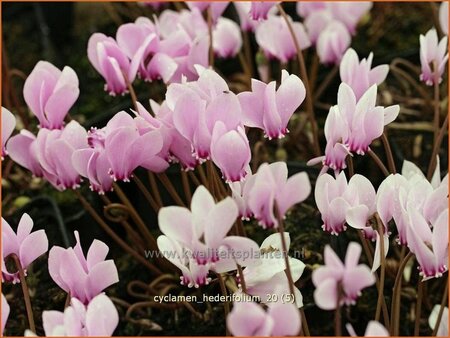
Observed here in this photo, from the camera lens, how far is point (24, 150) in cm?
127

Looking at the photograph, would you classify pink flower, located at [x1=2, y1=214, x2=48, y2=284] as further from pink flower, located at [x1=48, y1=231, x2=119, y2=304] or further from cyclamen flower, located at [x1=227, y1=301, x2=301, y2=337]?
cyclamen flower, located at [x1=227, y1=301, x2=301, y2=337]

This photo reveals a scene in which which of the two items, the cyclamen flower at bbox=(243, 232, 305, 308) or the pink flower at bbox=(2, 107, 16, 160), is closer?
the cyclamen flower at bbox=(243, 232, 305, 308)

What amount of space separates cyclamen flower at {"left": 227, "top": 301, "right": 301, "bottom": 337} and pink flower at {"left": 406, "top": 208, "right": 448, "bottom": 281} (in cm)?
24

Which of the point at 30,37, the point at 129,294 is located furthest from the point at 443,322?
the point at 30,37

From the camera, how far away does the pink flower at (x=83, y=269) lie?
38.5 inches

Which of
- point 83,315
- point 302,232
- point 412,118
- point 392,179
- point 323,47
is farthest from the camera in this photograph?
point 412,118

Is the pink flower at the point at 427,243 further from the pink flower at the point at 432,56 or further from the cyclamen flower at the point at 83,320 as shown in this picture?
→ the pink flower at the point at 432,56

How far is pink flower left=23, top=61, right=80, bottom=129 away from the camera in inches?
48.4

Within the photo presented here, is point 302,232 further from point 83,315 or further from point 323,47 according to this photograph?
point 83,315

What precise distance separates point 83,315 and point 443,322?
1.38 feet

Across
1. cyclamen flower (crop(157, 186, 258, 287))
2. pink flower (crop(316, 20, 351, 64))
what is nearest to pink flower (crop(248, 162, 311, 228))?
cyclamen flower (crop(157, 186, 258, 287))

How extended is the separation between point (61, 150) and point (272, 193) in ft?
1.31

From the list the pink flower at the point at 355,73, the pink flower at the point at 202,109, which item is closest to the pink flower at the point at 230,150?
the pink flower at the point at 202,109

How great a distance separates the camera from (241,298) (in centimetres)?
98
